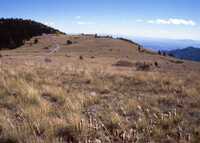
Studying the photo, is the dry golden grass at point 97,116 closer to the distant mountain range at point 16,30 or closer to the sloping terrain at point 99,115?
the sloping terrain at point 99,115

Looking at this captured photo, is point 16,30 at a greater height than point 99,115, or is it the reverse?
point 16,30

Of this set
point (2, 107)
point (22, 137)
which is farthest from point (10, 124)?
point (2, 107)

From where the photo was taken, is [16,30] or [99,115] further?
[16,30]

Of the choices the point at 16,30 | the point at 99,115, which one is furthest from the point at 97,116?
the point at 16,30

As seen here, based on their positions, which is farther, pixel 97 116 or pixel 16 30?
pixel 16 30

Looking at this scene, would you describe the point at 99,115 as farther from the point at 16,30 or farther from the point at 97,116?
the point at 16,30

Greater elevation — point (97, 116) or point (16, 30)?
point (16, 30)

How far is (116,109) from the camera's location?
712 cm

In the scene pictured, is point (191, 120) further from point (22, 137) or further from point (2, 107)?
point (2, 107)

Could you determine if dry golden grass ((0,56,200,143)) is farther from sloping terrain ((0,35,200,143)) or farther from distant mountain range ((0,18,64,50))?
distant mountain range ((0,18,64,50))

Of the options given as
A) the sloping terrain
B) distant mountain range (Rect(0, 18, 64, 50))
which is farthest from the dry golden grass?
distant mountain range (Rect(0, 18, 64, 50))

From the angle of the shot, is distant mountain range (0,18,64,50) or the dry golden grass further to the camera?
distant mountain range (0,18,64,50)

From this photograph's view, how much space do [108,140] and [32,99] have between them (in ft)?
11.1

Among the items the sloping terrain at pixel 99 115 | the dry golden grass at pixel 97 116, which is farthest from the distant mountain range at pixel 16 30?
the dry golden grass at pixel 97 116
